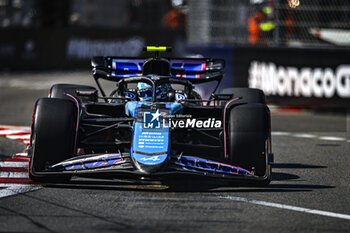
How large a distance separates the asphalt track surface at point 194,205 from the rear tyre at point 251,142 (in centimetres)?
20

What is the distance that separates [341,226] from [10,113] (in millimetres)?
10425

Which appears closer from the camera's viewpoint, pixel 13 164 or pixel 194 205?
pixel 194 205

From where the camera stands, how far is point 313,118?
47.5 feet

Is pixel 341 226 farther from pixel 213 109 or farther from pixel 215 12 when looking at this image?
pixel 215 12

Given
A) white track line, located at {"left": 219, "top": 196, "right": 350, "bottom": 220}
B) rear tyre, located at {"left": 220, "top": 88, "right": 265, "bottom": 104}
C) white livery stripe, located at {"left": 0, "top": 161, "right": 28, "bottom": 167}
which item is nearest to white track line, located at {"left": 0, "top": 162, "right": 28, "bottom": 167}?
white livery stripe, located at {"left": 0, "top": 161, "right": 28, "bottom": 167}

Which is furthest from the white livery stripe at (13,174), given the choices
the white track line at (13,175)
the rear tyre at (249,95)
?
the rear tyre at (249,95)

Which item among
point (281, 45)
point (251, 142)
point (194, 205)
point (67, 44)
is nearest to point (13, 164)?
point (251, 142)

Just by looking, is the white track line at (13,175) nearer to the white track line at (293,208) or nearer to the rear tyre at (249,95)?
the white track line at (293,208)

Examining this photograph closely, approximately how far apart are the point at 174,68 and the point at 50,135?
266 cm

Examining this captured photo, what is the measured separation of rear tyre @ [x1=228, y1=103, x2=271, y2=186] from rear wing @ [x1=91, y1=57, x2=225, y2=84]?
209 cm

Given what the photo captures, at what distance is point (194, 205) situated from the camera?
6.06m

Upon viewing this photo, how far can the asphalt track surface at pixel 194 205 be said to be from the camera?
17.4 ft

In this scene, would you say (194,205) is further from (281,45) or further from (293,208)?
(281,45)

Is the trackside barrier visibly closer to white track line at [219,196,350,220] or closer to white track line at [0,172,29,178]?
white track line at [0,172,29,178]
